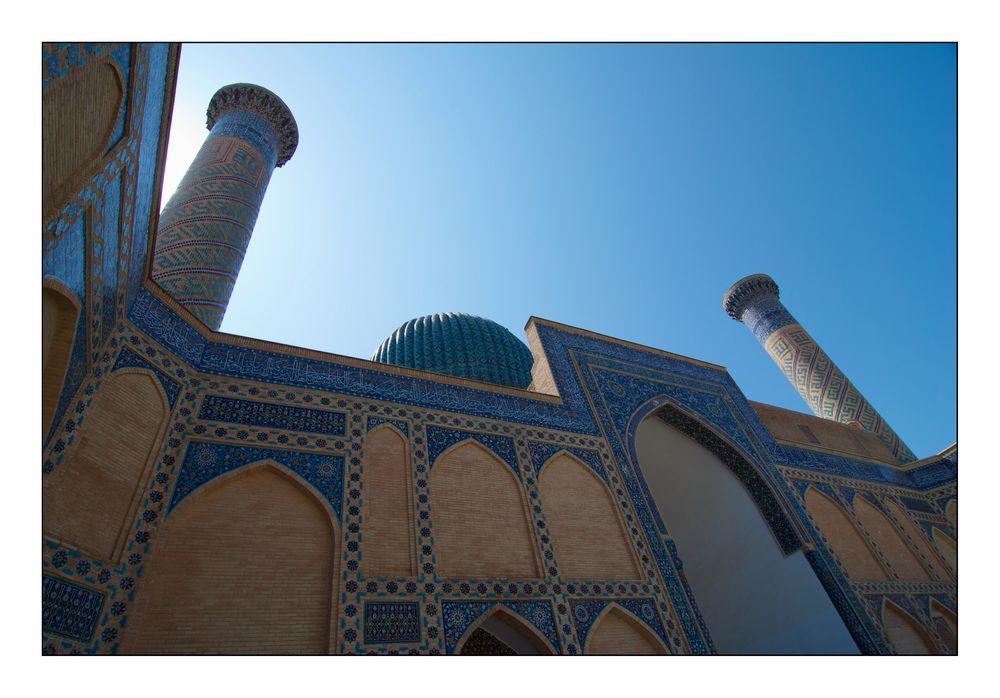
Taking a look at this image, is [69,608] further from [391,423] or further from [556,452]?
[556,452]

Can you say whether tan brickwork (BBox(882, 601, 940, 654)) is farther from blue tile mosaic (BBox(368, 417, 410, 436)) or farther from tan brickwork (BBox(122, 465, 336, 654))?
tan brickwork (BBox(122, 465, 336, 654))

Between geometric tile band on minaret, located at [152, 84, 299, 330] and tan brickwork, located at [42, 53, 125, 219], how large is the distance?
230 cm

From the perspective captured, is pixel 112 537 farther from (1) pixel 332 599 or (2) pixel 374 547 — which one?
(2) pixel 374 547

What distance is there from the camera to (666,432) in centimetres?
676

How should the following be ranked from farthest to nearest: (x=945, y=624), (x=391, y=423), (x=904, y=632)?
(x=945, y=624), (x=904, y=632), (x=391, y=423)

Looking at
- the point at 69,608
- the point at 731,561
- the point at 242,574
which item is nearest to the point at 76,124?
the point at 69,608

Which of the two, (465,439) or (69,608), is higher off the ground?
(465,439)

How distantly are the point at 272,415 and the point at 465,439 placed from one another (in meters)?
1.47

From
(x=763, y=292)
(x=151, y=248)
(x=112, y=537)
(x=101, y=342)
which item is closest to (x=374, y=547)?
(x=112, y=537)

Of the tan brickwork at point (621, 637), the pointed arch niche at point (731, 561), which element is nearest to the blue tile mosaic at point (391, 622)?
the tan brickwork at point (621, 637)

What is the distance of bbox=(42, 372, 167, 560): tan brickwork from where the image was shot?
2.69m

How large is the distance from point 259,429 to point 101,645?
1.45 m

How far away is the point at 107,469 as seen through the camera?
2990mm

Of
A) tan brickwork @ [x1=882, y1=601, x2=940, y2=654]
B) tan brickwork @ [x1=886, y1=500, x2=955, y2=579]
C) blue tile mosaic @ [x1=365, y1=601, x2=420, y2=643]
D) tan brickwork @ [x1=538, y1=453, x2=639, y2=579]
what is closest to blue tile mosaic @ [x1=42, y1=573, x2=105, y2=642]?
blue tile mosaic @ [x1=365, y1=601, x2=420, y2=643]
